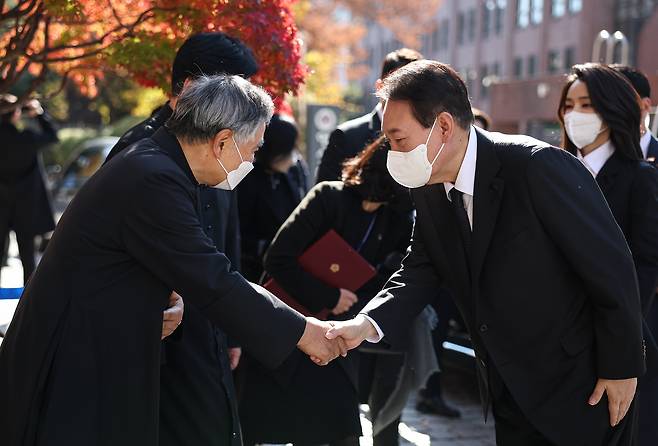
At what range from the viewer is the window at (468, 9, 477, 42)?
53250 millimetres

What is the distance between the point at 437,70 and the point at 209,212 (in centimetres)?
114

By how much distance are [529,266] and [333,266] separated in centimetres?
155

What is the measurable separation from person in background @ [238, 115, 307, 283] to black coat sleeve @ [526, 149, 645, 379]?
2.52 meters

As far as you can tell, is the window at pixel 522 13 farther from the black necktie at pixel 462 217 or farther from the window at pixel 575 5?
the black necktie at pixel 462 217

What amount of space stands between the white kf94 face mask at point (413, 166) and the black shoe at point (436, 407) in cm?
368

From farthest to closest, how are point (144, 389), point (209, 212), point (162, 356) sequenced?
point (209, 212), point (162, 356), point (144, 389)

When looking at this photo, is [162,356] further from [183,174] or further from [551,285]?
[551,285]

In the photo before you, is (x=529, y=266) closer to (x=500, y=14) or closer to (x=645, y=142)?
(x=645, y=142)

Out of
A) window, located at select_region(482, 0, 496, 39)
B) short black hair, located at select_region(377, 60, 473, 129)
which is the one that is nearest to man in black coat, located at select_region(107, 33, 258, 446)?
short black hair, located at select_region(377, 60, 473, 129)

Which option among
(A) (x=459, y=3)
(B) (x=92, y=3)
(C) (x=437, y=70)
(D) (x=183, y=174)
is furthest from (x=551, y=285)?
(A) (x=459, y=3)

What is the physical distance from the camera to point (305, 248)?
4473 millimetres

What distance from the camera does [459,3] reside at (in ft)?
182

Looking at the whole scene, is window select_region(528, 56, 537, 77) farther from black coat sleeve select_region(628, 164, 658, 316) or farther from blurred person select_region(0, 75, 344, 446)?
blurred person select_region(0, 75, 344, 446)

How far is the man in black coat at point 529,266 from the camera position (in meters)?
2.91
